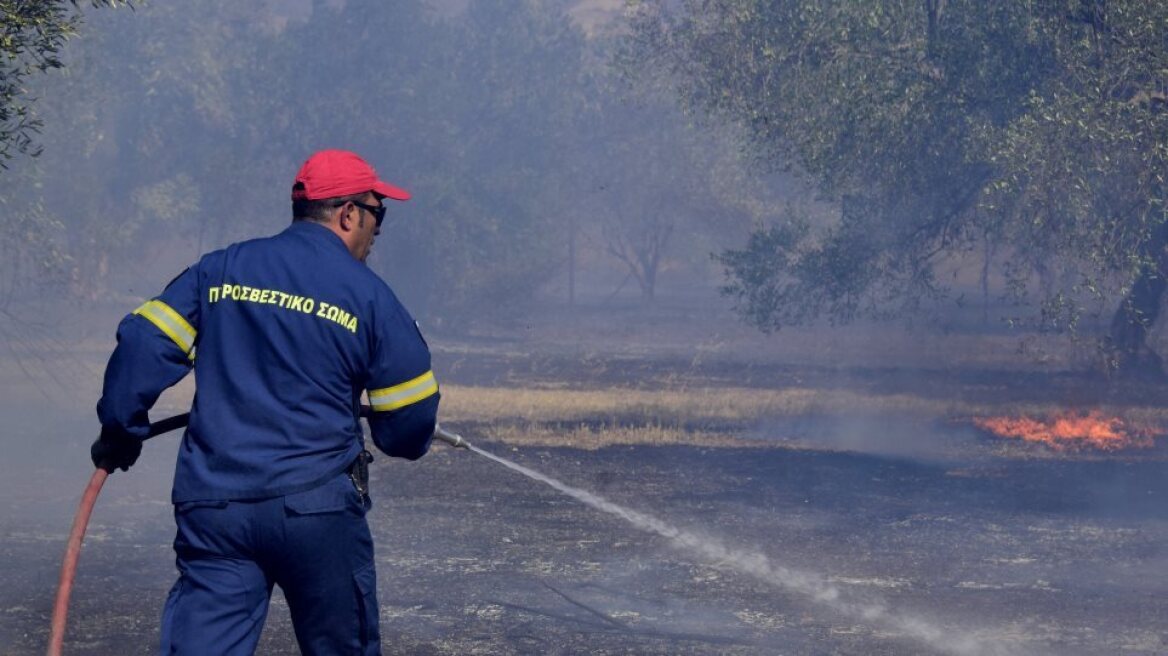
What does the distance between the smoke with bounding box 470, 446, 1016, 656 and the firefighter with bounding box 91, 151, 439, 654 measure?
6.40 ft

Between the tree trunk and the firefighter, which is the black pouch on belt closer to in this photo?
the firefighter

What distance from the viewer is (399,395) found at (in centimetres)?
454

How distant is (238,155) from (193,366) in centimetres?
4717

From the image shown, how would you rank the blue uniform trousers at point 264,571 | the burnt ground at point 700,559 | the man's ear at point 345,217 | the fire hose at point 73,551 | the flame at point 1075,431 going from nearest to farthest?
the blue uniform trousers at point 264,571
the fire hose at point 73,551
the man's ear at point 345,217
the burnt ground at point 700,559
the flame at point 1075,431

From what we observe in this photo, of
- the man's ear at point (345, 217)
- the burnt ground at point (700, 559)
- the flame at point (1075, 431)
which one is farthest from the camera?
the flame at point (1075, 431)

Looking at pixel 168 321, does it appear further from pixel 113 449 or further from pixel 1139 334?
pixel 1139 334

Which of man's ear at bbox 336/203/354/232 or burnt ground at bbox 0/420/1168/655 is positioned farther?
burnt ground at bbox 0/420/1168/655

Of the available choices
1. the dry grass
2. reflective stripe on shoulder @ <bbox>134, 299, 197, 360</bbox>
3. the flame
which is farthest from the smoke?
the flame

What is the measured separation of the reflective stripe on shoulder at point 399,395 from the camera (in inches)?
178

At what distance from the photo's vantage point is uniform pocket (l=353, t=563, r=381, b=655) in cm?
446

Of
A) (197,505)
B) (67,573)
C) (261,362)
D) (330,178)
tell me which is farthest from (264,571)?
(330,178)

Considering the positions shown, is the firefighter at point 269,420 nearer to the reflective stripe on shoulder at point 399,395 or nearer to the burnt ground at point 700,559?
the reflective stripe on shoulder at point 399,395

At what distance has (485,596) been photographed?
359 inches

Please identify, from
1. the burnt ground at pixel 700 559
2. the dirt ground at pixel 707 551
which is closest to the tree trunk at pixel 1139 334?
the dirt ground at pixel 707 551
